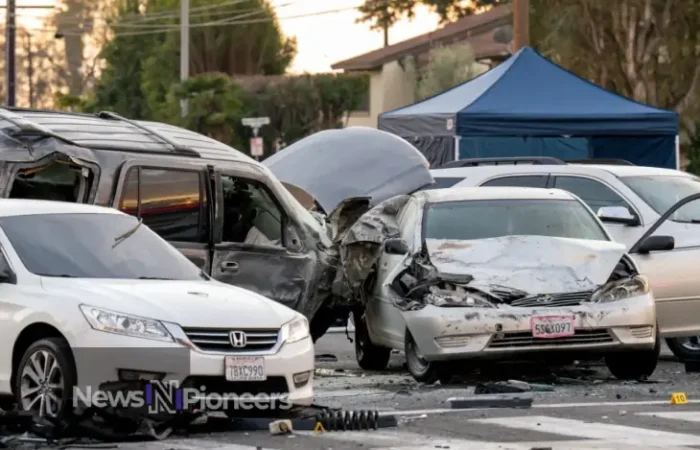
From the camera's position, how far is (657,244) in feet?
49.9

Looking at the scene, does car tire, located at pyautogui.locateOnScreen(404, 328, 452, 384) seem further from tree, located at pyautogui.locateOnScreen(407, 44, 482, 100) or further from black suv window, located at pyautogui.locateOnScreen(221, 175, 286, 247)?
tree, located at pyautogui.locateOnScreen(407, 44, 482, 100)

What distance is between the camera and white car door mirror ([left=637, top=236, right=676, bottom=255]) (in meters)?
15.2

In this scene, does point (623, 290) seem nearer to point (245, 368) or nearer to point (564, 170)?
point (564, 170)

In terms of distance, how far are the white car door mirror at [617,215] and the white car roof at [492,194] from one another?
57 cm

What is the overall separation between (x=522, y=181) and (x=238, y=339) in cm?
727

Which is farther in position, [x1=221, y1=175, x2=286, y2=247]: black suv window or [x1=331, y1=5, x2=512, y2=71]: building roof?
[x1=331, y1=5, x2=512, y2=71]: building roof

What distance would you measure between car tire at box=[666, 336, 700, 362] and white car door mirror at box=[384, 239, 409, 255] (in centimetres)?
317

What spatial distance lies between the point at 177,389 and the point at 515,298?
160 inches

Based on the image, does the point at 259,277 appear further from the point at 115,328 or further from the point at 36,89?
the point at 36,89

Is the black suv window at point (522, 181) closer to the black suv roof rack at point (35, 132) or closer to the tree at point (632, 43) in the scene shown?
the black suv roof rack at point (35, 132)

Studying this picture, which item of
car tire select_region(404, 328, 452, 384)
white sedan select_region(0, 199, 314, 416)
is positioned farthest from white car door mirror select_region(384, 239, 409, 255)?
white sedan select_region(0, 199, 314, 416)

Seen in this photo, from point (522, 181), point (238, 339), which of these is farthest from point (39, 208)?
point (522, 181)

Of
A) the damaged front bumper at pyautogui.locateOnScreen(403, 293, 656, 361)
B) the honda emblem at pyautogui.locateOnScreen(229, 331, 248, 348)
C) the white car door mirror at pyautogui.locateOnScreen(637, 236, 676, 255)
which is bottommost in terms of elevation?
the damaged front bumper at pyautogui.locateOnScreen(403, 293, 656, 361)

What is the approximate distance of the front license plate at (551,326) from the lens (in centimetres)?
1340
